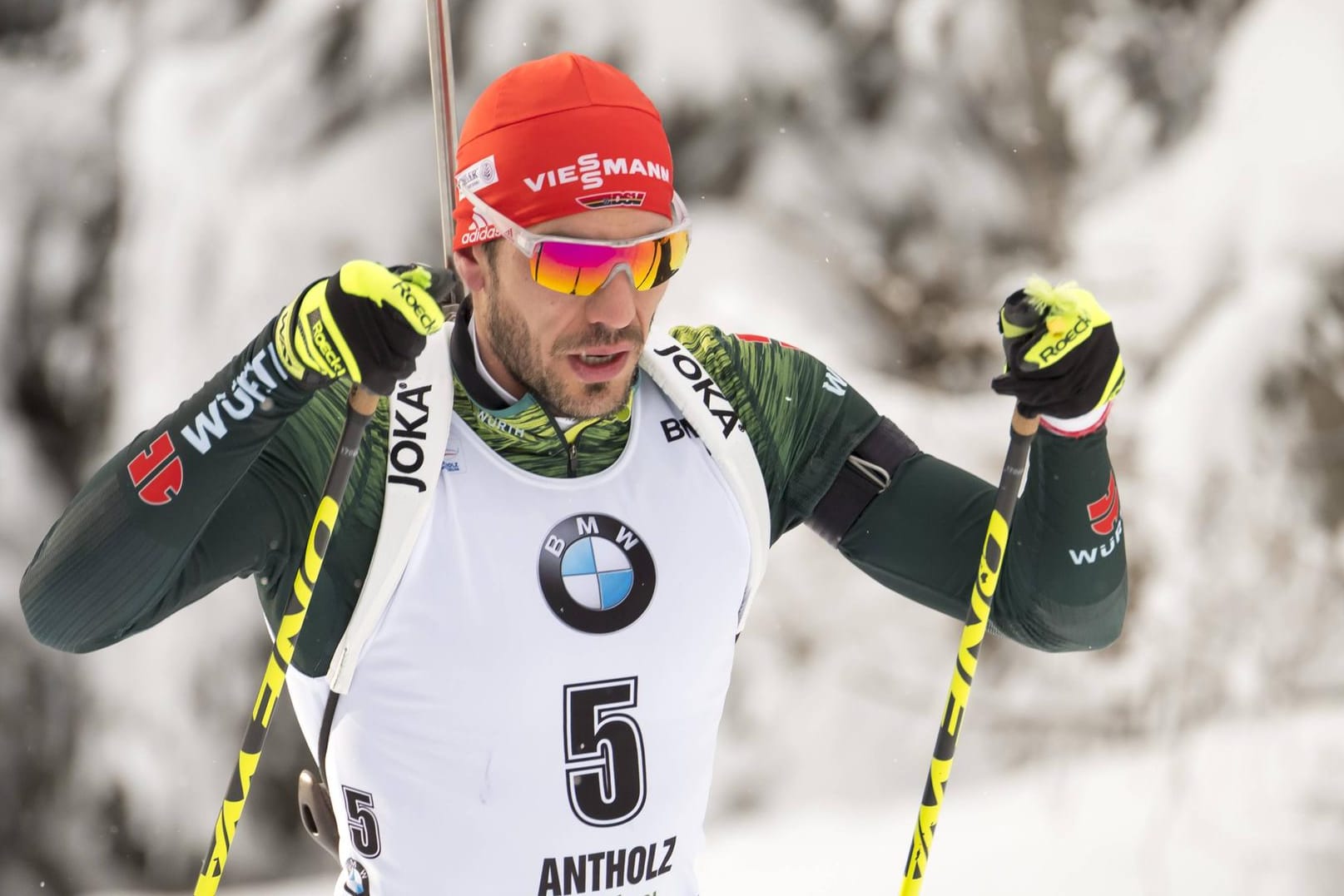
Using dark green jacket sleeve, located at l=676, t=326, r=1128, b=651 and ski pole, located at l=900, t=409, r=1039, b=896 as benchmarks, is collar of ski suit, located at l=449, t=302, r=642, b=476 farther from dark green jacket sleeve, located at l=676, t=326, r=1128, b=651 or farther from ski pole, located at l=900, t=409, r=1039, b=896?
ski pole, located at l=900, t=409, r=1039, b=896

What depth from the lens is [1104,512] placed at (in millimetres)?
1545

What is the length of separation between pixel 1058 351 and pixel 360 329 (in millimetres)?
662

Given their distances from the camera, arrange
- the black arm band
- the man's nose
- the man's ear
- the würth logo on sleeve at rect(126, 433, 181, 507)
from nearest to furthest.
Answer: the würth logo on sleeve at rect(126, 433, 181, 507)
the man's nose
the man's ear
the black arm band

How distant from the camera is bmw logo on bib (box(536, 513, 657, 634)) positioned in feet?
4.98

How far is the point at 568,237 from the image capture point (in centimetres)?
153

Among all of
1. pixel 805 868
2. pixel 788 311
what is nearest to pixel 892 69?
pixel 788 311

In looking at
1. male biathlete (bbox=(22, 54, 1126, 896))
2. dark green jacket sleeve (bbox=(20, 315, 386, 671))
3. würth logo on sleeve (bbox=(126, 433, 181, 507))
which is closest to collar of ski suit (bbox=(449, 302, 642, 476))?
male biathlete (bbox=(22, 54, 1126, 896))

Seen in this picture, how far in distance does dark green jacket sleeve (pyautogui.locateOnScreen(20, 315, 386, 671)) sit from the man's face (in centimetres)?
28

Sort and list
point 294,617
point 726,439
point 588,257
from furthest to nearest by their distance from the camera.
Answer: point 726,439 < point 588,257 < point 294,617

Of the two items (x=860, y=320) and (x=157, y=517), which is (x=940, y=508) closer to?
(x=157, y=517)

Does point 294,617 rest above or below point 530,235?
below

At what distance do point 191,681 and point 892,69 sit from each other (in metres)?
2.29

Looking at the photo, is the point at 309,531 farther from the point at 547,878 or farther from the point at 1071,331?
the point at 1071,331

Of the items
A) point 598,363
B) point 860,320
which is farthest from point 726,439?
point 860,320
